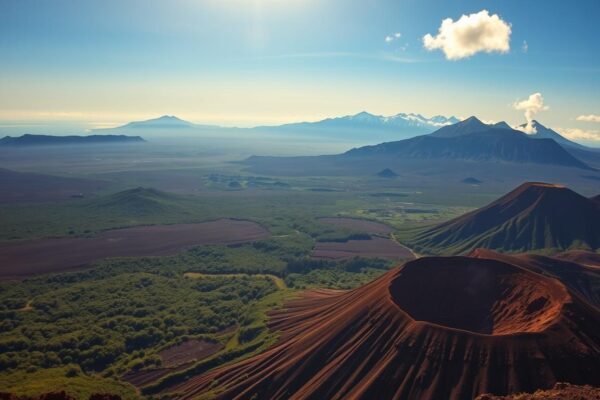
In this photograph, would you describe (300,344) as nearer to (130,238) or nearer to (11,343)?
(11,343)

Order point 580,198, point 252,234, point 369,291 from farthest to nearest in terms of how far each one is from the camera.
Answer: point 252,234 → point 580,198 → point 369,291

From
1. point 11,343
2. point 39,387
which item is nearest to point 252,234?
point 11,343

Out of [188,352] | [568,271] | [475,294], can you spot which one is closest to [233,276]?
[188,352]

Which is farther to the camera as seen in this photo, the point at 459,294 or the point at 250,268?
the point at 250,268

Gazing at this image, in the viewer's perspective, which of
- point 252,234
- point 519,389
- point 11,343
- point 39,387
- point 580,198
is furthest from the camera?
point 252,234

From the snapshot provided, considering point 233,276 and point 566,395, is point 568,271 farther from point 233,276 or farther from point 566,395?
point 233,276

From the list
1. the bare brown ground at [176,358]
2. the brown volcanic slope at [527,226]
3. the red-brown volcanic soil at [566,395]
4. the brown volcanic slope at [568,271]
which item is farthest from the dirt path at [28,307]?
the brown volcanic slope at [527,226]

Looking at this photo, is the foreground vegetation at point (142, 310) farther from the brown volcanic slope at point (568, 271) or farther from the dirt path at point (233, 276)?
the brown volcanic slope at point (568, 271)
